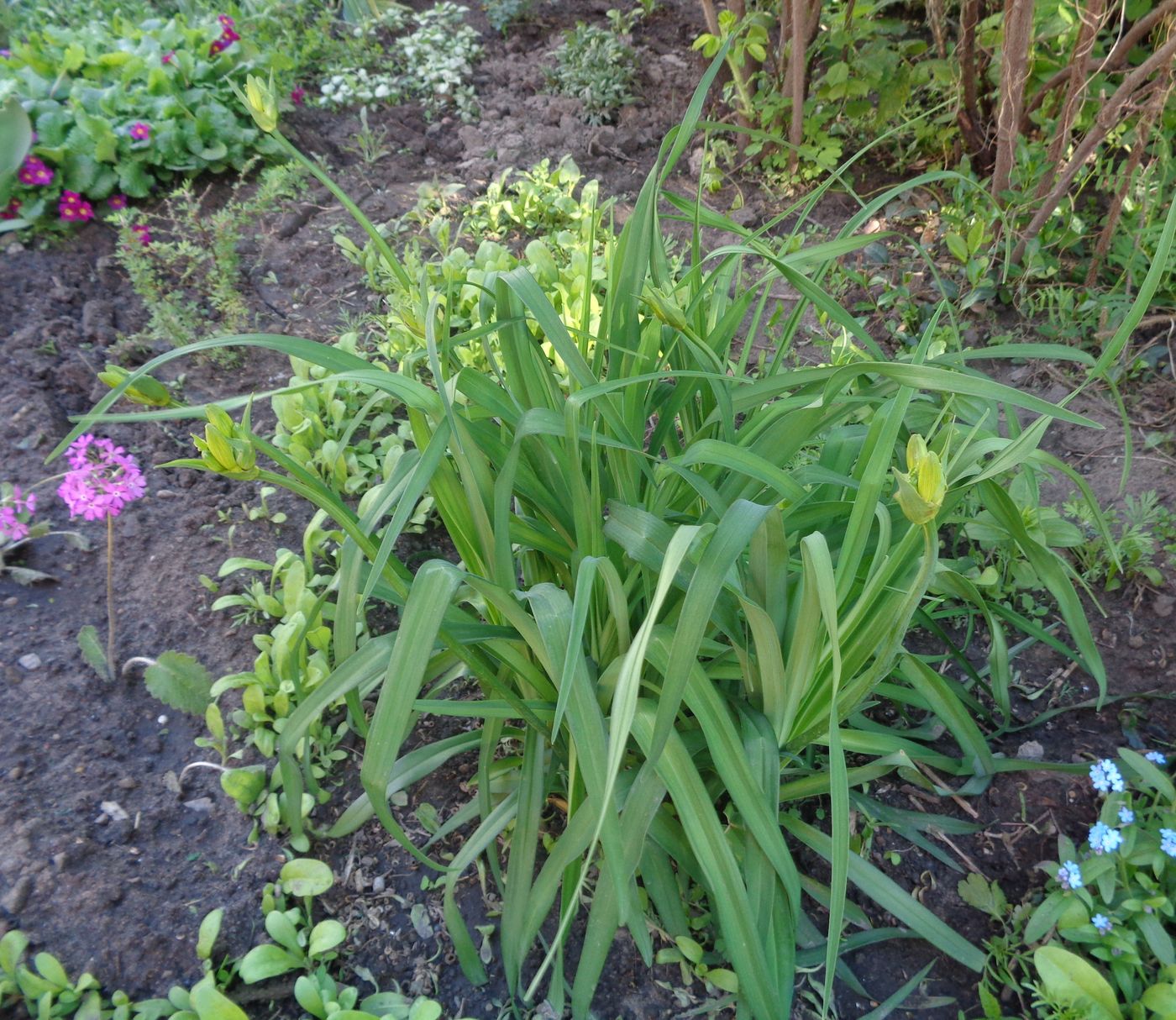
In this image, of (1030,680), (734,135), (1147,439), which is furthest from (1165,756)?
(734,135)

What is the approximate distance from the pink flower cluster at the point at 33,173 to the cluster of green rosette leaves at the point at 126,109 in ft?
0.09

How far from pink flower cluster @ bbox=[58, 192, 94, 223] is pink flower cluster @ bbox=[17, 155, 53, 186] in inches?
2.5

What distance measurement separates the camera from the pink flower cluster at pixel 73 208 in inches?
105

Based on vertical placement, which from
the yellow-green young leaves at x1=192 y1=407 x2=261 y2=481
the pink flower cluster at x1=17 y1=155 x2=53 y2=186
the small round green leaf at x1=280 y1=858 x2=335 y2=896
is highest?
the yellow-green young leaves at x1=192 y1=407 x2=261 y2=481

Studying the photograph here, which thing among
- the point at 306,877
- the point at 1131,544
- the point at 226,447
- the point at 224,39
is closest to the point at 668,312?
the point at 226,447

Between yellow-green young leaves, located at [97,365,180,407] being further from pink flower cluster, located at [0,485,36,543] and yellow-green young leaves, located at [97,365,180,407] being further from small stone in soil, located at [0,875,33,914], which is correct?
pink flower cluster, located at [0,485,36,543]

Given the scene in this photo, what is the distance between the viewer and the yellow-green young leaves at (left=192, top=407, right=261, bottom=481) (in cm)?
85

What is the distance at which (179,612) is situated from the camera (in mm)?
1739

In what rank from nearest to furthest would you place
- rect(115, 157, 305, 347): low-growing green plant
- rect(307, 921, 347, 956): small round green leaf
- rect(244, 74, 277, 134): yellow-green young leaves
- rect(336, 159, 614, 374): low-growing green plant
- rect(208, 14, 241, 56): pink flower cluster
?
rect(244, 74, 277, 134): yellow-green young leaves, rect(307, 921, 347, 956): small round green leaf, rect(336, 159, 614, 374): low-growing green plant, rect(115, 157, 305, 347): low-growing green plant, rect(208, 14, 241, 56): pink flower cluster

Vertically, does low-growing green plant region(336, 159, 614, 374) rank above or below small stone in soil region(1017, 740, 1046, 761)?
above

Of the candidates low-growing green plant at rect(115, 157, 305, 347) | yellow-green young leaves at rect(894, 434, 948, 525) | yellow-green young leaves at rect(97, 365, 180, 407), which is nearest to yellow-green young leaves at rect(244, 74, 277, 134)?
yellow-green young leaves at rect(97, 365, 180, 407)

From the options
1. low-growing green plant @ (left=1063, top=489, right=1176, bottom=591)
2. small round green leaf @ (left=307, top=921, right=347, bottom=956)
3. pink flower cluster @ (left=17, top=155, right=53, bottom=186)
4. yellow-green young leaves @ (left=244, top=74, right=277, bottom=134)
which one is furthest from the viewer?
pink flower cluster @ (left=17, top=155, right=53, bottom=186)

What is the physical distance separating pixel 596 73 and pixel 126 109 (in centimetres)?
160

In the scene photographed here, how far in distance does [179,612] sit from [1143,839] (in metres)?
1.71
